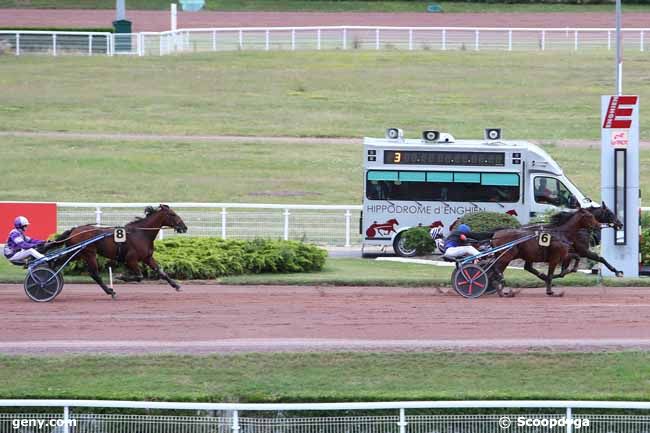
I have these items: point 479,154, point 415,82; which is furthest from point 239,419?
point 415,82

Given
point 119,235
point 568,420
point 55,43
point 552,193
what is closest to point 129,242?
point 119,235

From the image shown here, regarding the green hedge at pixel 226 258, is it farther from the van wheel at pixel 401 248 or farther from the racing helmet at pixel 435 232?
the van wheel at pixel 401 248

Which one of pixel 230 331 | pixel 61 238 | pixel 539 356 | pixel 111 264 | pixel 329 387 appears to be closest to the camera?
pixel 329 387

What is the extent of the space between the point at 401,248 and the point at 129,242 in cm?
746

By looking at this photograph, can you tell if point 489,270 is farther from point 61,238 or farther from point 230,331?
point 61,238

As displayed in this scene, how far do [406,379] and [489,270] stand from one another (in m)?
5.19

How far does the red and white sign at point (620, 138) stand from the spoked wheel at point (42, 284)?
9151 millimetres

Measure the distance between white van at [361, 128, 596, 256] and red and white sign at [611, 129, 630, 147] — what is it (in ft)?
12.5

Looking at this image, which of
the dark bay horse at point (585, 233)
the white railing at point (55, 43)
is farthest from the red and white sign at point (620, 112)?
the white railing at point (55, 43)

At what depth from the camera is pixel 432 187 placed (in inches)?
973

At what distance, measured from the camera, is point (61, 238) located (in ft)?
59.5

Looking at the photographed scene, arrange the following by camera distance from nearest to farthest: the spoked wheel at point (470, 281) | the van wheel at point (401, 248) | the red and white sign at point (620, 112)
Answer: the spoked wheel at point (470, 281)
the red and white sign at point (620, 112)
the van wheel at point (401, 248)

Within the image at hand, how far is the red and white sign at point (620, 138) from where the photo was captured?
20.8 meters

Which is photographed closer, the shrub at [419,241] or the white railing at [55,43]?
the shrub at [419,241]
